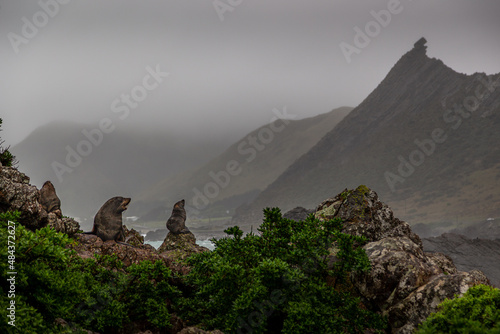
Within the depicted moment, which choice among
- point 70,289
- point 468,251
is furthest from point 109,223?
point 468,251

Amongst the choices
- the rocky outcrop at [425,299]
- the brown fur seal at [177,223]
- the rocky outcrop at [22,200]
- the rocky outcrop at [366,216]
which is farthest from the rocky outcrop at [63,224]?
the rocky outcrop at [425,299]

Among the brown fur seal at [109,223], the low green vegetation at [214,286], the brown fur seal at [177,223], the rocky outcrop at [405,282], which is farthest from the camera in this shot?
the brown fur seal at [177,223]

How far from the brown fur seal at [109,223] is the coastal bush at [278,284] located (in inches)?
317

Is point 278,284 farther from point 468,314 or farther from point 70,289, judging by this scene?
point 70,289

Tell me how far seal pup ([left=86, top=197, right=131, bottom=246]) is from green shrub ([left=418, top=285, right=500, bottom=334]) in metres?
16.5

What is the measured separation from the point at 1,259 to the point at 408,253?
12.3 metres

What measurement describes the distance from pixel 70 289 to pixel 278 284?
594 centimetres

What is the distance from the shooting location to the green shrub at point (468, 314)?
8781 millimetres

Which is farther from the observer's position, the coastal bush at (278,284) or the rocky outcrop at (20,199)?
the rocky outcrop at (20,199)

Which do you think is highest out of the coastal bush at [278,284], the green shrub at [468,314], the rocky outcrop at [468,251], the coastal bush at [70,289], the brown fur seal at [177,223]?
the brown fur seal at [177,223]

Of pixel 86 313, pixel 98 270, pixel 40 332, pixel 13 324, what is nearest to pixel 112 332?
pixel 86 313

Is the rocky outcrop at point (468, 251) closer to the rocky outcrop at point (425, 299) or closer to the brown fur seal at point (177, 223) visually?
the brown fur seal at point (177, 223)

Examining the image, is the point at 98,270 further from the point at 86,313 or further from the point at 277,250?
the point at 277,250

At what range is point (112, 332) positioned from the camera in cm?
1324
